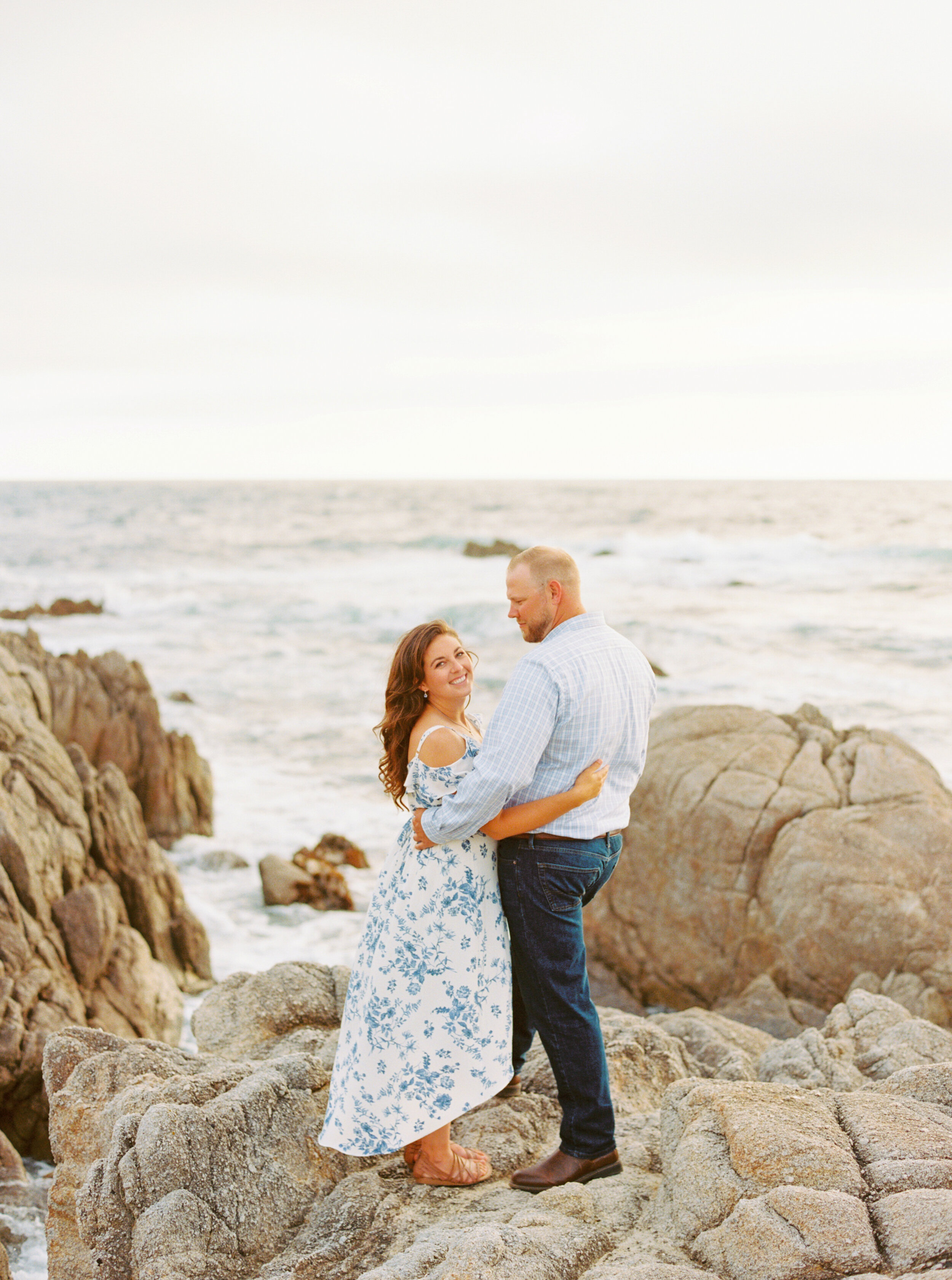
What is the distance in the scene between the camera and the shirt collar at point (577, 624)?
366cm

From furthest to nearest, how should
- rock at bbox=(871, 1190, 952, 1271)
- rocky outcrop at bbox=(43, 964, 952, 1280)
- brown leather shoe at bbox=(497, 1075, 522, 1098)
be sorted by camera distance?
brown leather shoe at bbox=(497, 1075, 522, 1098)
rocky outcrop at bbox=(43, 964, 952, 1280)
rock at bbox=(871, 1190, 952, 1271)

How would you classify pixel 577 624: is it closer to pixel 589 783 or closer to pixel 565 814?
pixel 589 783

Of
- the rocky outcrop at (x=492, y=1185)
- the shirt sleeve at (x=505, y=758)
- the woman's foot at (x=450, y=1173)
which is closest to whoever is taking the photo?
the rocky outcrop at (x=492, y=1185)

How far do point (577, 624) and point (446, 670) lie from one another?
0.52 meters

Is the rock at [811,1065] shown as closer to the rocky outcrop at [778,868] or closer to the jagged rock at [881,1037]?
the jagged rock at [881,1037]

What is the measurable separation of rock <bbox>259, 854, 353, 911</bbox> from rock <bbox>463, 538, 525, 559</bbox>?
121ft

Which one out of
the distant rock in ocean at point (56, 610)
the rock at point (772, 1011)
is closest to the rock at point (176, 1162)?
the rock at point (772, 1011)

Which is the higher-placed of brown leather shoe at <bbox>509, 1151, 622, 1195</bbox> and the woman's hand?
the woman's hand

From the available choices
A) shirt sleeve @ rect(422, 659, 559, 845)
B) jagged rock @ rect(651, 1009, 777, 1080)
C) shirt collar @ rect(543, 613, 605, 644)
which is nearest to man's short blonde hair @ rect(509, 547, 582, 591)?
shirt collar @ rect(543, 613, 605, 644)

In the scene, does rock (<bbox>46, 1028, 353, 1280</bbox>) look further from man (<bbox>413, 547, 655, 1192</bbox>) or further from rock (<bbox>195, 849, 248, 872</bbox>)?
rock (<bbox>195, 849, 248, 872</bbox>)

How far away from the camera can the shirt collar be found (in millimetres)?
3664

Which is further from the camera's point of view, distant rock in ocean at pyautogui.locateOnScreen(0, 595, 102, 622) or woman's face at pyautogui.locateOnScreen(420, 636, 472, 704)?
distant rock in ocean at pyautogui.locateOnScreen(0, 595, 102, 622)

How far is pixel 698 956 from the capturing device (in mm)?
7914

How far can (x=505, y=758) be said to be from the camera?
338 centimetres
